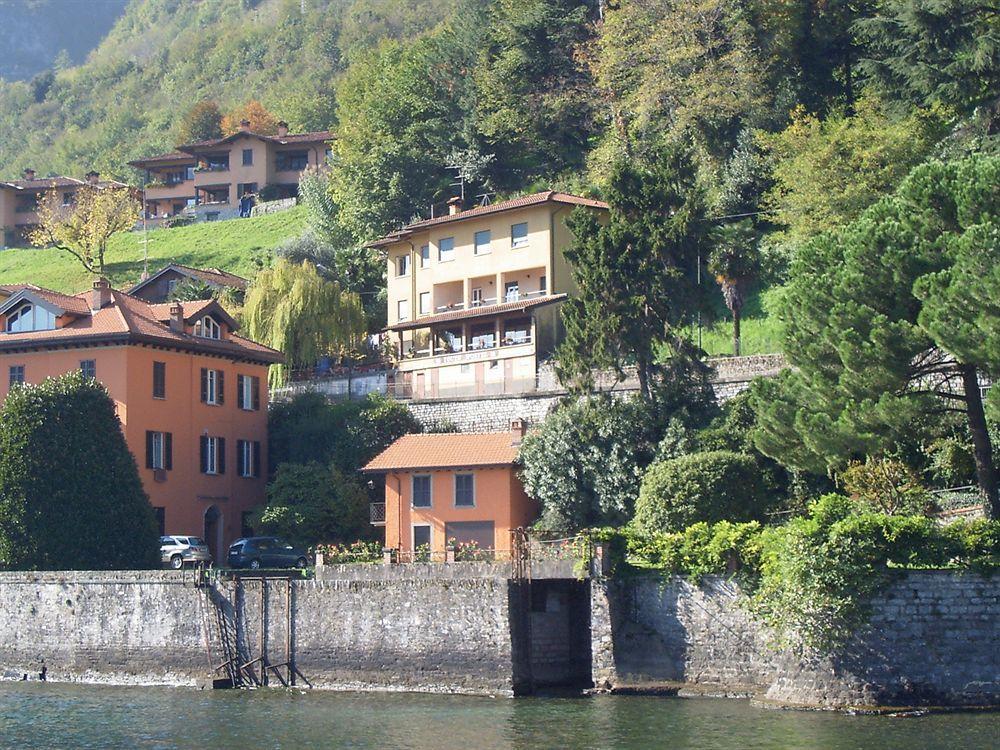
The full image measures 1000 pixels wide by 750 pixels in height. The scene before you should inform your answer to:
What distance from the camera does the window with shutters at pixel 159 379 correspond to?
60.0 metres

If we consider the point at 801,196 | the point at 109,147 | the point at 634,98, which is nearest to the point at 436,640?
the point at 801,196

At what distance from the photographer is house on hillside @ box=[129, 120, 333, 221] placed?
12202 cm

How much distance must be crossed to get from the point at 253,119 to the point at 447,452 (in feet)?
314

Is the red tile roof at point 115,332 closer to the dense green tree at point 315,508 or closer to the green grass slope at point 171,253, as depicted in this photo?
the dense green tree at point 315,508

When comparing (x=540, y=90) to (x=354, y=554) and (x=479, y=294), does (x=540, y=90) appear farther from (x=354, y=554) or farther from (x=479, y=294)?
(x=354, y=554)

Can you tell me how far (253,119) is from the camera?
14625 centimetres

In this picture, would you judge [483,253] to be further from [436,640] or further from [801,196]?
[436,640]

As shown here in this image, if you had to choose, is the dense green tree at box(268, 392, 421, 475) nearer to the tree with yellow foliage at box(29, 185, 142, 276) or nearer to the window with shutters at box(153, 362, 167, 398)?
the window with shutters at box(153, 362, 167, 398)

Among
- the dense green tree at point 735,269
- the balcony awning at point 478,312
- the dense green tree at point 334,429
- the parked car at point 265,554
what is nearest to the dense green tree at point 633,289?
the dense green tree at point 735,269

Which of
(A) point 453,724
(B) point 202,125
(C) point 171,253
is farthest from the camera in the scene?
(B) point 202,125

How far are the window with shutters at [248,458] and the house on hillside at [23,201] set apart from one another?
69055 mm

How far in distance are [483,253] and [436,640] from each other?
3496cm

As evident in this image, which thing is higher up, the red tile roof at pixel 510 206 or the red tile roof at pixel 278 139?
the red tile roof at pixel 278 139

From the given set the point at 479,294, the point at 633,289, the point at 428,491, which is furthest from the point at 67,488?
the point at 479,294
